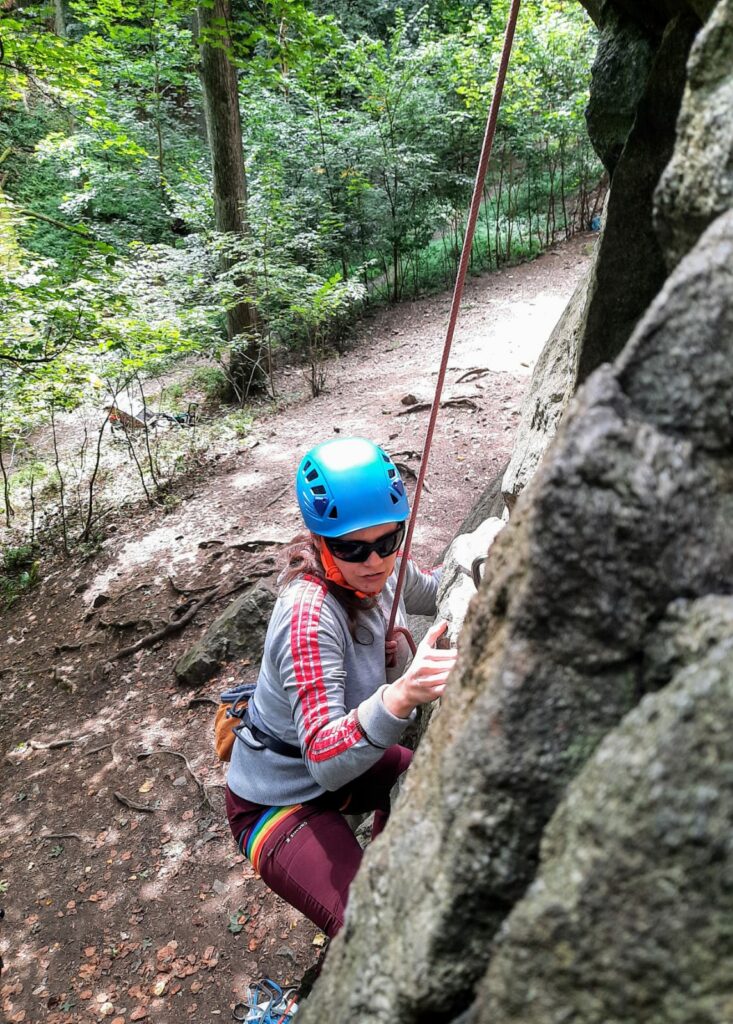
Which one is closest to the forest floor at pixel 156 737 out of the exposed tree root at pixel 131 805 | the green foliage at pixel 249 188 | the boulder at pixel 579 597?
the exposed tree root at pixel 131 805

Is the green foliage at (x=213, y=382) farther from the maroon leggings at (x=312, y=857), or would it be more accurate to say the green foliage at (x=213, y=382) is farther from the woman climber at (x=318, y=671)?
the maroon leggings at (x=312, y=857)

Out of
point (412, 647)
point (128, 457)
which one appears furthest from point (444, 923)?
point (128, 457)

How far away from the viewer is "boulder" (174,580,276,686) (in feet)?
19.8

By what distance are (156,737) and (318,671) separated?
4169mm

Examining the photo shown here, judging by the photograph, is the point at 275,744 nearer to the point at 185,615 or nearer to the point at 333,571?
the point at 333,571

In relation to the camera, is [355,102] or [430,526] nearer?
[430,526]

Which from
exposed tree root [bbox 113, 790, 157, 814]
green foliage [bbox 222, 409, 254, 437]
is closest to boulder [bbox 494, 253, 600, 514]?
exposed tree root [bbox 113, 790, 157, 814]

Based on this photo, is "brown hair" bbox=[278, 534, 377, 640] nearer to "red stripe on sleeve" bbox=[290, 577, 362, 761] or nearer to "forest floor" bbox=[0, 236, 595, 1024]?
"red stripe on sleeve" bbox=[290, 577, 362, 761]

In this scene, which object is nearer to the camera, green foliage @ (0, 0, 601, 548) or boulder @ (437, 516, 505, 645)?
boulder @ (437, 516, 505, 645)

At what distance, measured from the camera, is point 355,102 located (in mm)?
17531

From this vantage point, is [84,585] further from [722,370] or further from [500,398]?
[722,370]

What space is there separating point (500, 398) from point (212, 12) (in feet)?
22.8

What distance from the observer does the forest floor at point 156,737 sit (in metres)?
3.97

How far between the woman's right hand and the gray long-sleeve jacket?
0.04 meters
